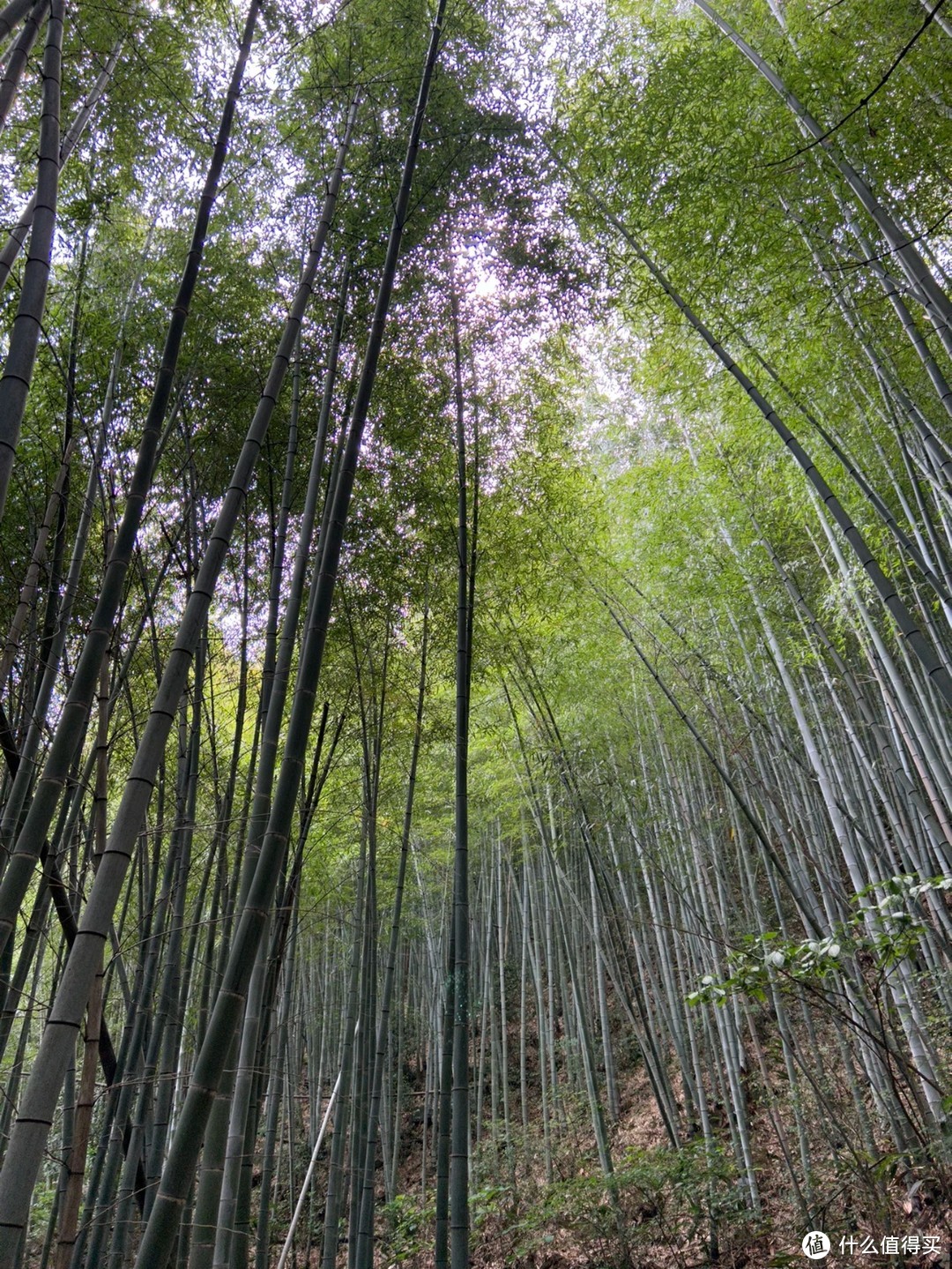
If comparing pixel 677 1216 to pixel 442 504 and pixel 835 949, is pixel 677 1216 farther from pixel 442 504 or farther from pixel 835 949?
pixel 442 504

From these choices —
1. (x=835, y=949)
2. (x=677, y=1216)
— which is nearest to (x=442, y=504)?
(x=835, y=949)

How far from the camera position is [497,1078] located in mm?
9117

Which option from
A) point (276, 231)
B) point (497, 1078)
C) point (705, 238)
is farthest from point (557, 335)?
point (497, 1078)

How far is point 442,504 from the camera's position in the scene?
4672 millimetres

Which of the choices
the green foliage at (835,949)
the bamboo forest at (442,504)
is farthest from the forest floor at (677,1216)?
the green foliage at (835,949)

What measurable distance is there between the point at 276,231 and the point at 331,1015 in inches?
336

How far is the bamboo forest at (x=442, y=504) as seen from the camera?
6.73 feet

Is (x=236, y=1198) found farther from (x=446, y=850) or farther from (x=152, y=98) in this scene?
(x=446, y=850)
